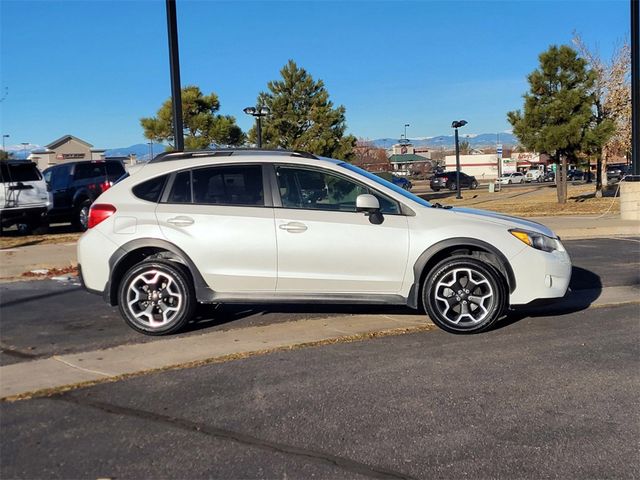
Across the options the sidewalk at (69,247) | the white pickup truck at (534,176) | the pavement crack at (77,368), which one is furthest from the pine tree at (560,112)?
the white pickup truck at (534,176)

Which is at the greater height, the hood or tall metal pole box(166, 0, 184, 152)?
tall metal pole box(166, 0, 184, 152)

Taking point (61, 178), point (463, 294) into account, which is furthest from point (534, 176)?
point (463, 294)

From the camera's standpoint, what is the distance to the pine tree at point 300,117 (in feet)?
91.0

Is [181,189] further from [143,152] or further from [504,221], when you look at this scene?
[143,152]

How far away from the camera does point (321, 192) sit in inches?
231

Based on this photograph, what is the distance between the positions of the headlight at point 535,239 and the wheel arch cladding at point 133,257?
9.81 feet

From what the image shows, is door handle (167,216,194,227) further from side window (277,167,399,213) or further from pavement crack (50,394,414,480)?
pavement crack (50,394,414,480)

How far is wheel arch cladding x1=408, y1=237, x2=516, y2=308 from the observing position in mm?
5621

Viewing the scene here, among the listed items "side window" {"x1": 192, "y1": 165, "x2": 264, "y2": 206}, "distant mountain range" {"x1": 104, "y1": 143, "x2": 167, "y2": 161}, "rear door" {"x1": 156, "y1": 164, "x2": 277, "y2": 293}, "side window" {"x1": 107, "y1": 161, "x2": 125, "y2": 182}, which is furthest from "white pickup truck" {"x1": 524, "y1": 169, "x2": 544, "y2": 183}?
"rear door" {"x1": 156, "y1": 164, "x2": 277, "y2": 293}

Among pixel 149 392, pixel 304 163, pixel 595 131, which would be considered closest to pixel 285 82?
pixel 595 131

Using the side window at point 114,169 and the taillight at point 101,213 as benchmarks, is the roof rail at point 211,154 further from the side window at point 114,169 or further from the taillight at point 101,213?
the side window at point 114,169

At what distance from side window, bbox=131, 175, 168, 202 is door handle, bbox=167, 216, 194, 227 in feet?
1.00

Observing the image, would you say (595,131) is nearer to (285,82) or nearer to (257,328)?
(285,82)

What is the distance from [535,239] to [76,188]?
1359 cm
